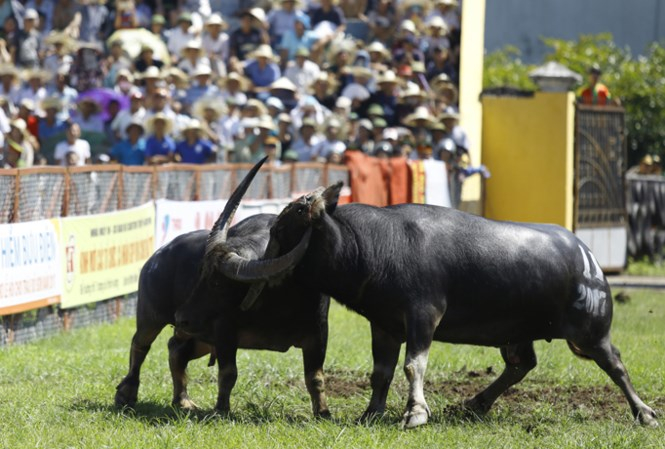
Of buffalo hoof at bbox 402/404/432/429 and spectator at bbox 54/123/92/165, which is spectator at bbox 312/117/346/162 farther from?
buffalo hoof at bbox 402/404/432/429

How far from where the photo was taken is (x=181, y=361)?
932 centimetres

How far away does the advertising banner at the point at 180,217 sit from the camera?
15070 mm

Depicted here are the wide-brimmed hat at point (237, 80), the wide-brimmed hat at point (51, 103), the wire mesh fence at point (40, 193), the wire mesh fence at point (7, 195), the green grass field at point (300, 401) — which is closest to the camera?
the green grass field at point (300, 401)

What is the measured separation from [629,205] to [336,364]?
544 inches

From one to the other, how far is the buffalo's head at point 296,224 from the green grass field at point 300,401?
90 cm

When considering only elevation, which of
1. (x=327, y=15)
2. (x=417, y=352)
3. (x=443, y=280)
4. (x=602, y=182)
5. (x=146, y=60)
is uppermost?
(x=327, y=15)

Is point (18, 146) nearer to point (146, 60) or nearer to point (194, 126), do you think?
point (194, 126)

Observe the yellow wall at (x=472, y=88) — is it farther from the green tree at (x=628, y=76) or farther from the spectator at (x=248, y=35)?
the green tree at (x=628, y=76)

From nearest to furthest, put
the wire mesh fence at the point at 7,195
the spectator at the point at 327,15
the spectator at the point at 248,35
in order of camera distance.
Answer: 1. the wire mesh fence at the point at 7,195
2. the spectator at the point at 248,35
3. the spectator at the point at 327,15

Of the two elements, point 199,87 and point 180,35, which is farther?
point 180,35

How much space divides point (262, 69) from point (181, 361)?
1163cm

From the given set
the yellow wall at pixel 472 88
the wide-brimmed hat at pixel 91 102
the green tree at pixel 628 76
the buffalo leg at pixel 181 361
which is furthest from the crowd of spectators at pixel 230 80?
the green tree at pixel 628 76

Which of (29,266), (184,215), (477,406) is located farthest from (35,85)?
(477,406)

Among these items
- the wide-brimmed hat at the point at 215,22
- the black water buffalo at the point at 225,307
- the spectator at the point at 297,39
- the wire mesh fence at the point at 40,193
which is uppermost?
Answer: the wide-brimmed hat at the point at 215,22
